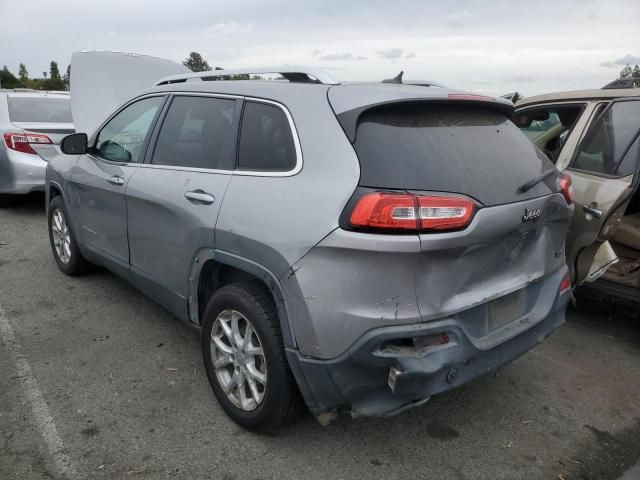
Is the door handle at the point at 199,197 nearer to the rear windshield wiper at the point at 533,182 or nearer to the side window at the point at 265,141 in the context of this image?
the side window at the point at 265,141

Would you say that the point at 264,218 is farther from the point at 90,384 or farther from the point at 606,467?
the point at 606,467

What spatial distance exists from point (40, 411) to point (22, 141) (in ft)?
16.8

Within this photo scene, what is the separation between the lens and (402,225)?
2076mm

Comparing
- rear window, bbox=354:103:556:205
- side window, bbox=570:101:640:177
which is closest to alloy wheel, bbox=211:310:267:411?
rear window, bbox=354:103:556:205

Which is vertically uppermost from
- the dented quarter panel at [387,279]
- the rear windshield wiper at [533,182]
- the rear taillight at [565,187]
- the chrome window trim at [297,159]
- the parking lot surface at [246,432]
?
the chrome window trim at [297,159]

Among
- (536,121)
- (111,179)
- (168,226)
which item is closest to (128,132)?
(111,179)

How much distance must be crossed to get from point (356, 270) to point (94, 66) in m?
5.98

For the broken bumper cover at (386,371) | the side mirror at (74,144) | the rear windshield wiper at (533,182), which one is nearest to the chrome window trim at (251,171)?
the broken bumper cover at (386,371)

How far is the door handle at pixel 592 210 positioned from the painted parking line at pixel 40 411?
11.0ft

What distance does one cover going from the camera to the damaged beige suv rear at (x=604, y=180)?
349 centimetres

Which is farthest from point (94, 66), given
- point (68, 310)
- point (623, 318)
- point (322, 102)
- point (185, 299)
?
point (623, 318)

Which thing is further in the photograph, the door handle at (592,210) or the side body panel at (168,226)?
the door handle at (592,210)

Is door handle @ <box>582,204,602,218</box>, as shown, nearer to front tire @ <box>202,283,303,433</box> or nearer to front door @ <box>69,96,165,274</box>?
front tire @ <box>202,283,303,433</box>

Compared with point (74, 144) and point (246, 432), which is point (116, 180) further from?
point (246, 432)
